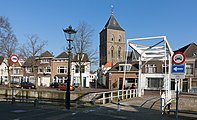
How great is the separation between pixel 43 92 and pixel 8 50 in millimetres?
13053

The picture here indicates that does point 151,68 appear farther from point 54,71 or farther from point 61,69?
point 54,71

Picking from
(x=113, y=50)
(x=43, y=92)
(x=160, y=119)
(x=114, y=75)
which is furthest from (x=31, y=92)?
(x=113, y=50)

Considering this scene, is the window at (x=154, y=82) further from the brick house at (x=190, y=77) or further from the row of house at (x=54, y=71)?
the row of house at (x=54, y=71)

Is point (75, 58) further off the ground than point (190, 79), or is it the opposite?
point (75, 58)

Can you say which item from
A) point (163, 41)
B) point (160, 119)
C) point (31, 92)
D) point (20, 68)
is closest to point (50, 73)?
point (20, 68)

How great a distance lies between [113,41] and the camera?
8844 centimetres

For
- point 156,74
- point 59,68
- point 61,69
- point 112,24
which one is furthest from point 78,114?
point 112,24

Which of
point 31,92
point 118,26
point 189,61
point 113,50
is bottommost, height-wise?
point 31,92

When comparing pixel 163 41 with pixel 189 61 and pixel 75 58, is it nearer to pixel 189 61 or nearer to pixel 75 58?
pixel 189 61

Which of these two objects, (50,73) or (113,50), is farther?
(113,50)

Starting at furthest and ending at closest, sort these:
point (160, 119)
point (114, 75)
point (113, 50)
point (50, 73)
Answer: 1. point (113, 50)
2. point (50, 73)
3. point (114, 75)
4. point (160, 119)

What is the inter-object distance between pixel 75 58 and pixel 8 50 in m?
12.4

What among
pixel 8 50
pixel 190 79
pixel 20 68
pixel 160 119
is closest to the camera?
pixel 160 119

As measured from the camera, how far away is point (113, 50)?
87.6m
